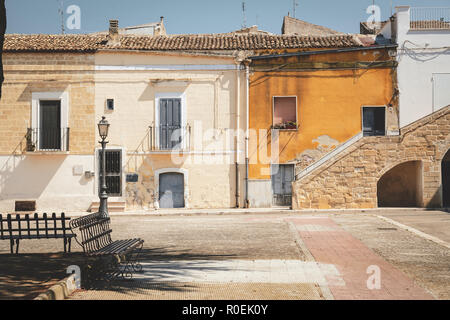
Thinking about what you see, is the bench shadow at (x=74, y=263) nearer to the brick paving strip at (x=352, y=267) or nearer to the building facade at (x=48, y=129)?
the brick paving strip at (x=352, y=267)

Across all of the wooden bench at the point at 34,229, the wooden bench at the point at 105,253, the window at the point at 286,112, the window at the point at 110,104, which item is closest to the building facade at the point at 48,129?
the window at the point at 110,104

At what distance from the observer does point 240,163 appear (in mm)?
22609

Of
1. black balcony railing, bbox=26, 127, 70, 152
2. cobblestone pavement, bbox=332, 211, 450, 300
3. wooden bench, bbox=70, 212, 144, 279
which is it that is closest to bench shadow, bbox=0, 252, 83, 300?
wooden bench, bbox=70, 212, 144, 279

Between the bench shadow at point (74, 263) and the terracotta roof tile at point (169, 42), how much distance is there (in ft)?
45.9

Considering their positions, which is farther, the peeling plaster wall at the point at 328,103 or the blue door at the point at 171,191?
the blue door at the point at 171,191

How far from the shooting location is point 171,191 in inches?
898

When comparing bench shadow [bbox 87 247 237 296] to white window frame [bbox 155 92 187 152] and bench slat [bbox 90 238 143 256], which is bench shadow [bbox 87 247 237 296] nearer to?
bench slat [bbox 90 238 143 256]

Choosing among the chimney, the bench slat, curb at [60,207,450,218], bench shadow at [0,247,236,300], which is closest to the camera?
bench shadow at [0,247,236,300]

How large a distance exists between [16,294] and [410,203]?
62.2ft

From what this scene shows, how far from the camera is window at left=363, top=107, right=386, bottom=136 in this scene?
74.5 ft

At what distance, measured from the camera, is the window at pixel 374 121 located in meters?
22.7

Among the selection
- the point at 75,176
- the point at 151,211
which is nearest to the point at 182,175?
the point at 151,211

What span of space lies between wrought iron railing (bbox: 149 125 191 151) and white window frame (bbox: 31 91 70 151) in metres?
3.74
